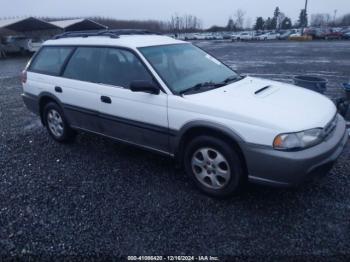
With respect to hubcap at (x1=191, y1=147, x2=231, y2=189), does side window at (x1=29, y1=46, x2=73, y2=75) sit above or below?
above

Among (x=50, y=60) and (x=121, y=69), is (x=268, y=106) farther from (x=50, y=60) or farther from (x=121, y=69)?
(x=50, y=60)

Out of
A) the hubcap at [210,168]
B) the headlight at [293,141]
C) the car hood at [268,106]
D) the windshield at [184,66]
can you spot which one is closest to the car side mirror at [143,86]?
the windshield at [184,66]

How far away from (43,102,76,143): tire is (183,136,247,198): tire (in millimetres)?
2435

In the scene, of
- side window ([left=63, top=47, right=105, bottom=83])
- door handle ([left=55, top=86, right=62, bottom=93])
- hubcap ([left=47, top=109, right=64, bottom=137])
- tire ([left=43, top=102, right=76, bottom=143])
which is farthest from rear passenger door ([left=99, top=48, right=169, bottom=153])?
hubcap ([left=47, top=109, right=64, bottom=137])

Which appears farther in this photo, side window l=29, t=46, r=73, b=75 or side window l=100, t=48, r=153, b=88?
side window l=29, t=46, r=73, b=75

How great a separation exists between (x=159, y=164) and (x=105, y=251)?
1719mm

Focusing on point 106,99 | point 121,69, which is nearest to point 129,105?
point 106,99

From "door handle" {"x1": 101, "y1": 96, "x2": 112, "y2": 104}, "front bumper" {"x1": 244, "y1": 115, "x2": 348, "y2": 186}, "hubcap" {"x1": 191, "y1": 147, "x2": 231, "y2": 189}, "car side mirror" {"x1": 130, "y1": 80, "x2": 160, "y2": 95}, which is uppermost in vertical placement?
"car side mirror" {"x1": 130, "y1": 80, "x2": 160, "y2": 95}

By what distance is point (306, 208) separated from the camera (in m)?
3.03

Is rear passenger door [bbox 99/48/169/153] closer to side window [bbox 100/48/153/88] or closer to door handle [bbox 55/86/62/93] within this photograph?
side window [bbox 100/48/153/88]

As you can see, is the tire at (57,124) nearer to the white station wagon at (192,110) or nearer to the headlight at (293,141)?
the white station wagon at (192,110)

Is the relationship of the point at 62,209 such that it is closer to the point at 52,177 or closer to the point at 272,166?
the point at 52,177

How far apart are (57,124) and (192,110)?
2.90 metres

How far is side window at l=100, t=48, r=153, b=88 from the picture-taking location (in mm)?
3521
